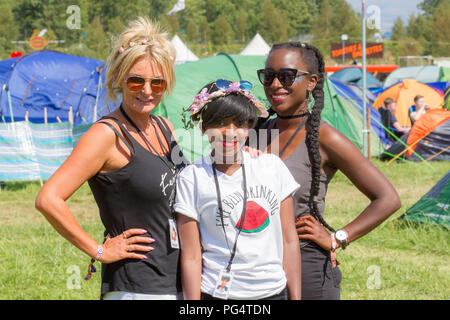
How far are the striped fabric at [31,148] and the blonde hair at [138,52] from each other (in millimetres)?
7405

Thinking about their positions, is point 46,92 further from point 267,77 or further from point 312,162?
point 312,162

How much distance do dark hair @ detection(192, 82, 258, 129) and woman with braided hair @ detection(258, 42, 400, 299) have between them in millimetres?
278

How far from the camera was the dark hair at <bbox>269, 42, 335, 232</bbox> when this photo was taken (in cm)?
238

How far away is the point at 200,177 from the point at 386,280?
349 centimetres

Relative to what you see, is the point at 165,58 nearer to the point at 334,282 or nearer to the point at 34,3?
the point at 334,282

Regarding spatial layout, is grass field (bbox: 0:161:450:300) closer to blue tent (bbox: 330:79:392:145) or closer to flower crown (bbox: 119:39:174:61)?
flower crown (bbox: 119:39:174:61)

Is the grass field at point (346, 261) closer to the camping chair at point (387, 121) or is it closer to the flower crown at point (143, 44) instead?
the flower crown at point (143, 44)

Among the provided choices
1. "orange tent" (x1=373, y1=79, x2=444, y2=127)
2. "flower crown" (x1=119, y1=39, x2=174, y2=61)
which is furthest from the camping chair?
"flower crown" (x1=119, y1=39, x2=174, y2=61)

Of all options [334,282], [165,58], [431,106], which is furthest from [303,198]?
[431,106]

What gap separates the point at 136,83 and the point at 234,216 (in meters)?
0.73

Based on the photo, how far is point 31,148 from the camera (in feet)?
31.3

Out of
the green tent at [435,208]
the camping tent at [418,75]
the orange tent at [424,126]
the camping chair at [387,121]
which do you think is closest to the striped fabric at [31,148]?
the green tent at [435,208]
